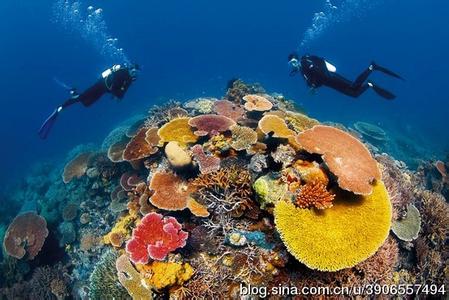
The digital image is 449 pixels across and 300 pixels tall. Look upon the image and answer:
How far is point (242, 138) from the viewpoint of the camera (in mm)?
6406

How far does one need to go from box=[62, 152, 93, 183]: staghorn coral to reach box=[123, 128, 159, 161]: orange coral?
3.50 metres

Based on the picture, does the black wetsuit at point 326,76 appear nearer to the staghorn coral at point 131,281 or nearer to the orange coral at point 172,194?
the orange coral at point 172,194

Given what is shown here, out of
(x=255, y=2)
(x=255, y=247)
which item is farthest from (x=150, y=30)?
(x=255, y=247)

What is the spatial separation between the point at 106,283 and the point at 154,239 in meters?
1.50

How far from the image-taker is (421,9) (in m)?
118

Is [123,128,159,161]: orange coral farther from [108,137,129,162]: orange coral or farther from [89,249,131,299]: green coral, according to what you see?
[89,249,131,299]: green coral

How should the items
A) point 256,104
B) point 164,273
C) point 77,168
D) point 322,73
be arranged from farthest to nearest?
point 77,168, point 322,73, point 256,104, point 164,273

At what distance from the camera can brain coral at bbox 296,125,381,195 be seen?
474 centimetres

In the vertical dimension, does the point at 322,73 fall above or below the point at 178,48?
above

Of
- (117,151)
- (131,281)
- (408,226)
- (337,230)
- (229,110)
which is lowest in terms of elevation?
(408,226)

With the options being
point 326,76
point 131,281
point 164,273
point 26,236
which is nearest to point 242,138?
point 164,273

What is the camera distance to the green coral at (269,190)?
493cm

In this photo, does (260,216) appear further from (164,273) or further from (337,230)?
(164,273)

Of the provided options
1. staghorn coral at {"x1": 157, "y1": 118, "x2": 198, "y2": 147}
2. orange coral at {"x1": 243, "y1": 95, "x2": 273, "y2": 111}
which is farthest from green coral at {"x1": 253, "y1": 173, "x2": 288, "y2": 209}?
orange coral at {"x1": 243, "y1": 95, "x2": 273, "y2": 111}
